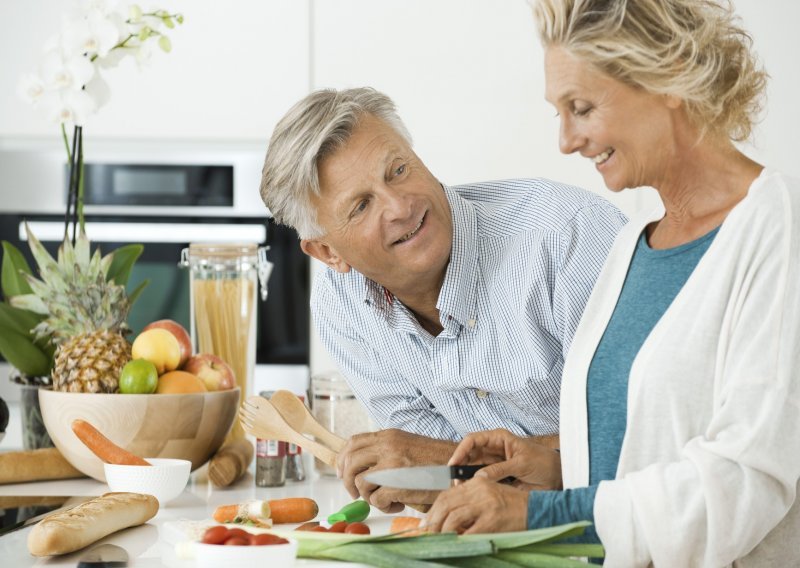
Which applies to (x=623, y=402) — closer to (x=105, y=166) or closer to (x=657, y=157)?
(x=657, y=157)

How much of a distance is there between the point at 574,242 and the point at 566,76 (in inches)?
18.9

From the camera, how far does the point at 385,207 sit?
1599 mm

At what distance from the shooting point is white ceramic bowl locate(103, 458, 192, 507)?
160cm

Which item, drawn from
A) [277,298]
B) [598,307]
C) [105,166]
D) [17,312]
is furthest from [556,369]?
[105,166]

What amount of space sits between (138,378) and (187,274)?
4.08ft

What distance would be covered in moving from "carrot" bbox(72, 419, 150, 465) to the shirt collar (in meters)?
0.54

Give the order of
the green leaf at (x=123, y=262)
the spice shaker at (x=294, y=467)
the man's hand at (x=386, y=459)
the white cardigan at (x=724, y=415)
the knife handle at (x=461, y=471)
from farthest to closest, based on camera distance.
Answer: the green leaf at (x=123, y=262) < the spice shaker at (x=294, y=467) < the man's hand at (x=386, y=459) < the knife handle at (x=461, y=471) < the white cardigan at (x=724, y=415)

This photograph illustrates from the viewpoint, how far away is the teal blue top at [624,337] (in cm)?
118

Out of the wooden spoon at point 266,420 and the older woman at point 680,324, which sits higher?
the older woman at point 680,324

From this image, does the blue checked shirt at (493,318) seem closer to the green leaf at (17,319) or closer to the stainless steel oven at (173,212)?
the green leaf at (17,319)

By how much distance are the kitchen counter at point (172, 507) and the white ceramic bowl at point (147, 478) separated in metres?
0.03

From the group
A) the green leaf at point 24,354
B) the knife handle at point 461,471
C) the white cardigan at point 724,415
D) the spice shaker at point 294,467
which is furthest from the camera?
the green leaf at point 24,354

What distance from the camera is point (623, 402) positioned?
1.20 m

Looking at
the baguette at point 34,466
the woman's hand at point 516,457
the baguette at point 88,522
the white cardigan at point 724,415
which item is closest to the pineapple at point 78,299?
the baguette at point 34,466
